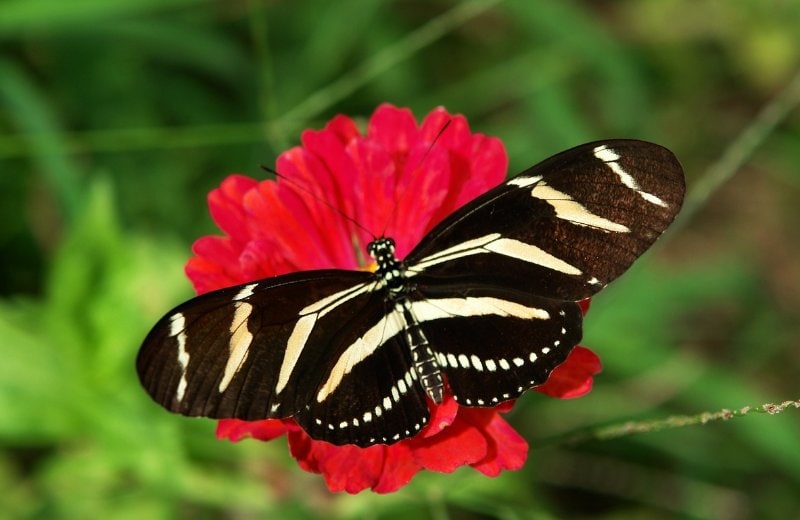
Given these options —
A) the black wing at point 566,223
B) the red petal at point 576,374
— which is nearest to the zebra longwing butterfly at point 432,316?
the black wing at point 566,223

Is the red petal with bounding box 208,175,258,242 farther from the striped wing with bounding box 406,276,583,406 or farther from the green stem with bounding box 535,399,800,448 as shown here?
the green stem with bounding box 535,399,800,448

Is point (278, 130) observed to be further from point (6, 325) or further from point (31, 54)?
point (31, 54)

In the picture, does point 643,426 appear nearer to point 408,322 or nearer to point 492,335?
point 492,335

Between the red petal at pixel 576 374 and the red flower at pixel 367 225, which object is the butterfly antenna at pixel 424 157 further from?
the red petal at pixel 576 374

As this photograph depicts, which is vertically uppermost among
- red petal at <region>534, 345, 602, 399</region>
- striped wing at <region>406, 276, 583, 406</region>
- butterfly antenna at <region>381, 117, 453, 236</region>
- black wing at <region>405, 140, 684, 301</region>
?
butterfly antenna at <region>381, 117, 453, 236</region>

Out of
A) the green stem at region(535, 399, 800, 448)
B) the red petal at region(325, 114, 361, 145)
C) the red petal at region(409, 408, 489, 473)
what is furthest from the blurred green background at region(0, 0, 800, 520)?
the red petal at region(325, 114, 361, 145)

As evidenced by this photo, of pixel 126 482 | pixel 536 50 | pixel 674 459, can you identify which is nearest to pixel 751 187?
pixel 536 50

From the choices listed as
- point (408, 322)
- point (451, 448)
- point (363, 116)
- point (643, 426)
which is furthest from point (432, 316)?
point (363, 116)
